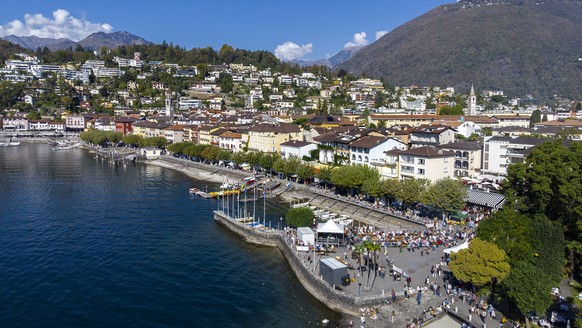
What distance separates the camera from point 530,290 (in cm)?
1859

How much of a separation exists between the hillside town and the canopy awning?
405cm

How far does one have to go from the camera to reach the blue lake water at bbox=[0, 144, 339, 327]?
929 inches

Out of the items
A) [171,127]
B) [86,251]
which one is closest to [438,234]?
[86,251]

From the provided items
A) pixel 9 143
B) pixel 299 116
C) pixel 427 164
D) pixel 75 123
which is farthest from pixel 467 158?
pixel 75 123

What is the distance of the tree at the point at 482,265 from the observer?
21.6 m

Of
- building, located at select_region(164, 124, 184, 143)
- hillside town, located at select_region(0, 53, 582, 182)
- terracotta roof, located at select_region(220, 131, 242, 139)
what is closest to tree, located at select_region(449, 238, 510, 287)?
hillside town, located at select_region(0, 53, 582, 182)

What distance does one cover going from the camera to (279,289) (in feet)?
87.4

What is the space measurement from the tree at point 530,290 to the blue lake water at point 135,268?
8588mm

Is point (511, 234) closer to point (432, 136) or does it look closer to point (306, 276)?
point (306, 276)

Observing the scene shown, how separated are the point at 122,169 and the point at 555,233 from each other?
67.6 metres

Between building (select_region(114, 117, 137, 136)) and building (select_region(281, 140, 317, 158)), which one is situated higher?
building (select_region(114, 117, 137, 136))

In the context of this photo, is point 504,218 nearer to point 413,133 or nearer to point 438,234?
point 438,234

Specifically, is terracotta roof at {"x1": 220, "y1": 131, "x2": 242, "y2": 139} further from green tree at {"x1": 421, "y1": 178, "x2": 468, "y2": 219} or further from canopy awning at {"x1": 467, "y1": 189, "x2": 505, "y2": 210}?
green tree at {"x1": 421, "y1": 178, "x2": 468, "y2": 219}

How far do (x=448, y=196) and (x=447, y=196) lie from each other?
10cm
